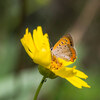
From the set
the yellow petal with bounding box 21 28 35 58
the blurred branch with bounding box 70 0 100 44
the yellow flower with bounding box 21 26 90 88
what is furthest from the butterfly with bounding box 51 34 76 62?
the blurred branch with bounding box 70 0 100 44

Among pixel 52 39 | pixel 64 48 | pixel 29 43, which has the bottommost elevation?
pixel 29 43

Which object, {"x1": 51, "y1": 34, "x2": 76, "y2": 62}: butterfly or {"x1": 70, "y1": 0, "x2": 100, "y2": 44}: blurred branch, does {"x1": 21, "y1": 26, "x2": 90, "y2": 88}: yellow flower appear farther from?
{"x1": 70, "y1": 0, "x2": 100, "y2": 44}: blurred branch

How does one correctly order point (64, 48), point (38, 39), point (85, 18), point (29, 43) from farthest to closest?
point (85, 18) < point (38, 39) < point (64, 48) < point (29, 43)

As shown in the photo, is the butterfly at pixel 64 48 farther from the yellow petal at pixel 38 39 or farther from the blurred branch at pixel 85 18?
the blurred branch at pixel 85 18

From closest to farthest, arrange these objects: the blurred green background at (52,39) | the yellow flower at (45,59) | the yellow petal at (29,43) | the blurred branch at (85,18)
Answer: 1. the yellow flower at (45,59)
2. the yellow petal at (29,43)
3. the blurred green background at (52,39)
4. the blurred branch at (85,18)

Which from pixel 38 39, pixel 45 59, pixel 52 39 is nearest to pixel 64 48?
pixel 38 39

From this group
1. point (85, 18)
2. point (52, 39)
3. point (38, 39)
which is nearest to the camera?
point (38, 39)

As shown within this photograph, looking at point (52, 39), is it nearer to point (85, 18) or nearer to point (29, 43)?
point (85, 18)

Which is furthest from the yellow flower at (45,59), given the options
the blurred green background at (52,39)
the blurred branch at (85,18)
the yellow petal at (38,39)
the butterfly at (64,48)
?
the blurred branch at (85,18)
